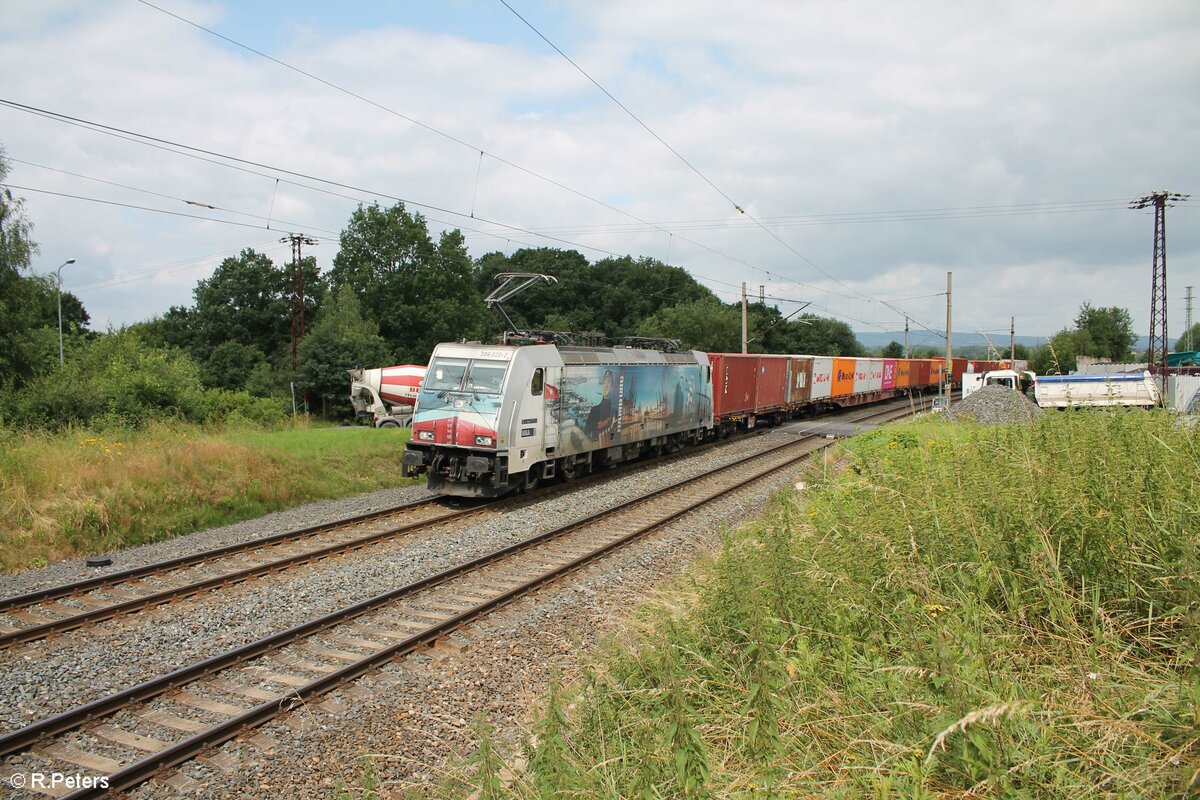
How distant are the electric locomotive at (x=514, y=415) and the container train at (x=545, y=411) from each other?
0.07ft

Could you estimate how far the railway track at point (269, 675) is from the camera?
16.8 ft

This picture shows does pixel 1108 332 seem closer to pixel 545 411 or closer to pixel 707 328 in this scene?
pixel 707 328

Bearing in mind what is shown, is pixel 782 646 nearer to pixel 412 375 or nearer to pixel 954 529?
pixel 954 529

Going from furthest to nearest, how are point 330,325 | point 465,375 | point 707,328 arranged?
point 707,328, point 330,325, point 465,375

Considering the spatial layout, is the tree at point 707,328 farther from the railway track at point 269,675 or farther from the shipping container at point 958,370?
→ the railway track at point 269,675

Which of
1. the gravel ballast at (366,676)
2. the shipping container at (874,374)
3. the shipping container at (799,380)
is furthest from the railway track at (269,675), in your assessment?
the shipping container at (874,374)

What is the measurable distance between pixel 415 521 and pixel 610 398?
5.84 m

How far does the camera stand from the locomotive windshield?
43.7ft

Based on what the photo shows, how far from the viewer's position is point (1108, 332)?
5259 cm

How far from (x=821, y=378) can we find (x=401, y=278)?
31432 millimetres

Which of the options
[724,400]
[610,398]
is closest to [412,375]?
[724,400]

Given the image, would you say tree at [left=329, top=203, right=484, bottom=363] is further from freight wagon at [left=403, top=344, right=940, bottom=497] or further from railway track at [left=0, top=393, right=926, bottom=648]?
railway track at [left=0, top=393, right=926, bottom=648]

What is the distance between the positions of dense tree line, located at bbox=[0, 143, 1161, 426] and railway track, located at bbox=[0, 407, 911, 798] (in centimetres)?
1328

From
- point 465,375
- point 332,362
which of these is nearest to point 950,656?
point 465,375
